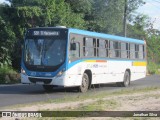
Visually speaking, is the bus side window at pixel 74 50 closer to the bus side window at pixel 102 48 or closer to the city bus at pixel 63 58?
the city bus at pixel 63 58

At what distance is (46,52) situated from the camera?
770 inches

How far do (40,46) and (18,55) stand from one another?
44.3 feet

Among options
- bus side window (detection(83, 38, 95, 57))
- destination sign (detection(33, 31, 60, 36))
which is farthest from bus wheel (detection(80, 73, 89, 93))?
destination sign (detection(33, 31, 60, 36))

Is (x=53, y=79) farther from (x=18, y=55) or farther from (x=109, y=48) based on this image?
(x=18, y=55)

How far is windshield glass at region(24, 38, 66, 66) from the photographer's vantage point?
19438mm

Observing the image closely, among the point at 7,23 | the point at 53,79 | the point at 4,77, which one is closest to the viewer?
the point at 53,79

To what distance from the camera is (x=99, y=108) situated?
519 inches

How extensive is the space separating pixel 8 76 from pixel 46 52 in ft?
33.3

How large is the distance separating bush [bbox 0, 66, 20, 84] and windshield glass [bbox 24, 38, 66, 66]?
850cm

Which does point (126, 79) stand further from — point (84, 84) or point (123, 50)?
point (84, 84)

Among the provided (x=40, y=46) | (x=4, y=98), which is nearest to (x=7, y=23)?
(x=40, y=46)

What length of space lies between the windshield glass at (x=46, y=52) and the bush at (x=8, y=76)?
335 inches

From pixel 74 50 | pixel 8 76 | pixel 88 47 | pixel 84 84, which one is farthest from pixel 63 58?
pixel 8 76

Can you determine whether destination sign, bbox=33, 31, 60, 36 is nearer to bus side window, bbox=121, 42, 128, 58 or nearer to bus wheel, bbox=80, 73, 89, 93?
bus wheel, bbox=80, 73, 89, 93
